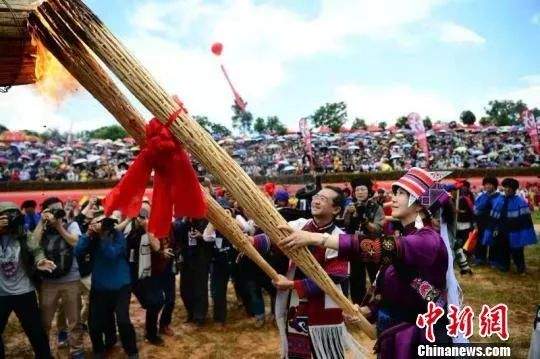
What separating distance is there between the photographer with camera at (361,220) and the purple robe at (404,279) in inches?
112

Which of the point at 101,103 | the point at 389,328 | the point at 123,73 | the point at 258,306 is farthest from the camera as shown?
the point at 258,306

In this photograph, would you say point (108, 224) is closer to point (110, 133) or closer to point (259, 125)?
point (259, 125)

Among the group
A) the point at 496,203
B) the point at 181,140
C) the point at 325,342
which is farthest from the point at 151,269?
the point at 496,203

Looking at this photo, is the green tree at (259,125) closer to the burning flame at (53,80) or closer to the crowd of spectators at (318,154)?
the crowd of spectators at (318,154)

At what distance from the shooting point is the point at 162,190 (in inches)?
87.8

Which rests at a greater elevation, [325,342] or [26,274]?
[26,274]

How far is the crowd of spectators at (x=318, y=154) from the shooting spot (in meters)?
25.4

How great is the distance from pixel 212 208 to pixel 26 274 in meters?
2.87

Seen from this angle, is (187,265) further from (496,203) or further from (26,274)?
(496,203)

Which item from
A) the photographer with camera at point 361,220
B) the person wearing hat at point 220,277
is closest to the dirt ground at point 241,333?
the person wearing hat at point 220,277

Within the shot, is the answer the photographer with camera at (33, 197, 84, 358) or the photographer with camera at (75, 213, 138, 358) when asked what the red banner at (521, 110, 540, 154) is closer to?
the photographer with camera at (75, 213, 138, 358)

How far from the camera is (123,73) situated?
6.47ft

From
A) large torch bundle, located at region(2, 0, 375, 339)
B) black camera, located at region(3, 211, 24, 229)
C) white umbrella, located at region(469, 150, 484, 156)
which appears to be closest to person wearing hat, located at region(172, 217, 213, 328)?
black camera, located at region(3, 211, 24, 229)

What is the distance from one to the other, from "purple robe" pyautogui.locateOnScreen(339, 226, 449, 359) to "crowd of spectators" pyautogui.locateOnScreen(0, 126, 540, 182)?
1911cm
